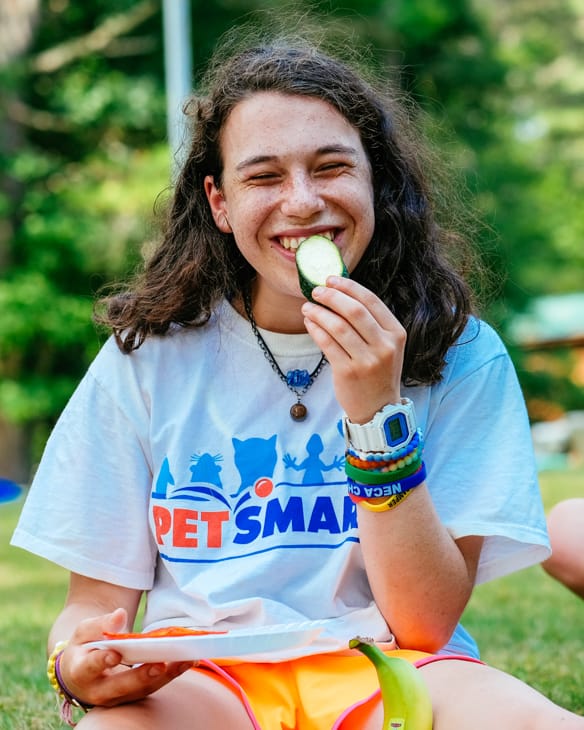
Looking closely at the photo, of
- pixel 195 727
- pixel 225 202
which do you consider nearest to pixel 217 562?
pixel 195 727

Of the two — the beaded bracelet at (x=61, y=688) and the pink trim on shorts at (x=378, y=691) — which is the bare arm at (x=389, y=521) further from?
the beaded bracelet at (x=61, y=688)

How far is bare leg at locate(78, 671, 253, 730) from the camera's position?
2559mm

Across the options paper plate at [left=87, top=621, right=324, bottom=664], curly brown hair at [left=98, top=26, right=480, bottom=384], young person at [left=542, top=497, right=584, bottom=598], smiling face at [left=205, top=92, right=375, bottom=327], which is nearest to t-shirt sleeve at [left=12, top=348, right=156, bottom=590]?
curly brown hair at [left=98, top=26, right=480, bottom=384]

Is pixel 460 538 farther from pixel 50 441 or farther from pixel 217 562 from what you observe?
pixel 50 441

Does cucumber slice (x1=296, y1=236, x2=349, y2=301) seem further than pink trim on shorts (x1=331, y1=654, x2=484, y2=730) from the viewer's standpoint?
Yes

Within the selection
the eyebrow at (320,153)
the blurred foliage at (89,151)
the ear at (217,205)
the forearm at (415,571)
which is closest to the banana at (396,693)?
the forearm at (415,571)

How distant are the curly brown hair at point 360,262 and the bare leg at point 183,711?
974 mm

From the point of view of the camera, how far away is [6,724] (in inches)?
146

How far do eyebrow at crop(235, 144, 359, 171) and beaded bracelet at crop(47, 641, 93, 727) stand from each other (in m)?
1.33

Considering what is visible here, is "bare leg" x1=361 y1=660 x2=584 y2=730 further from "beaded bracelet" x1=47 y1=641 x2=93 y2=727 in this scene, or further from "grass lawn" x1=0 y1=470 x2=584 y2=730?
"grass lawn" x1=0 y1=470 x2=584 y2=730

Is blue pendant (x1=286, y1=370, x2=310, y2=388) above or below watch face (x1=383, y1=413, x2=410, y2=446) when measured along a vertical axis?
above

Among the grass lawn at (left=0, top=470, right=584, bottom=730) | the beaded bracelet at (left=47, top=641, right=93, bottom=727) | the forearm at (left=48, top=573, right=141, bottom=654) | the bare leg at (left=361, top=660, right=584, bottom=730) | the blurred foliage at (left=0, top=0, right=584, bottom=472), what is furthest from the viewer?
the blurred foliage at (left=0, top=0, right=584, bottom=472)

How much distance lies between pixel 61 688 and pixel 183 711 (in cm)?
30

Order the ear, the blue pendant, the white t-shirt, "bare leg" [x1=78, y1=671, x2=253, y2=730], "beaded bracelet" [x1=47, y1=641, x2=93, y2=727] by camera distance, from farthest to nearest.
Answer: the ear
the blue pendant
the white t-shirt
"beaded bracelet" [x1=47, y1=641, x2=93, y2=727]
"bare leg" [x1=78, y1=671, x2=253, y2=730]
